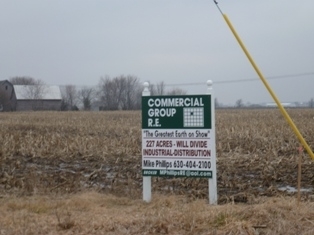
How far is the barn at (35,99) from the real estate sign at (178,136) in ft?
350

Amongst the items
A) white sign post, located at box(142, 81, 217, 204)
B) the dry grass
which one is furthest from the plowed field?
the dry grass

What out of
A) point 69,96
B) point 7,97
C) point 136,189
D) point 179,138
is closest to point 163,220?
point 179,138

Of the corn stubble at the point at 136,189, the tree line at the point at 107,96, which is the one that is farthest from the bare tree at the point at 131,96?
the corn stubble at the point at 136,189

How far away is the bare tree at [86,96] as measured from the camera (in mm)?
118512

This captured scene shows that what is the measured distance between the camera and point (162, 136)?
9.06 m

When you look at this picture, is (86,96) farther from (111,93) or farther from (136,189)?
(136,189)

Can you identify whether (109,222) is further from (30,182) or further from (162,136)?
(30,182)

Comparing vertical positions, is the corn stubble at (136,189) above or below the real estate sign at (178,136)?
below

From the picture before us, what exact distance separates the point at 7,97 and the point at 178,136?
106 m

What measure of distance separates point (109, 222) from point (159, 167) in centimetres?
254

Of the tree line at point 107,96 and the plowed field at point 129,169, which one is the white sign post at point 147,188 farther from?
the tree line at point 107,96

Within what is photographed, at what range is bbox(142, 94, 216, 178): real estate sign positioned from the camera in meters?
8.79

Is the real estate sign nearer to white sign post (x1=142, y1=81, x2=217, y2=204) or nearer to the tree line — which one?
white sign post (x1=142, y1=81, x2=217, y2=204)

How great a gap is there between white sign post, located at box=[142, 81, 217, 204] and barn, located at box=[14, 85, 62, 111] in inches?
4200
